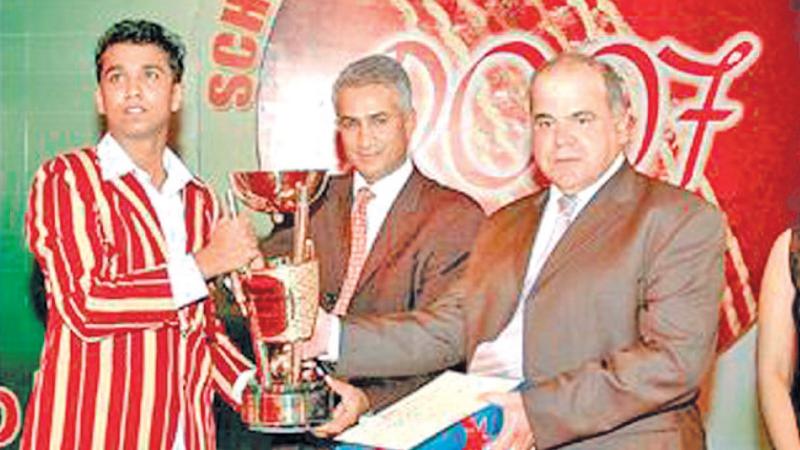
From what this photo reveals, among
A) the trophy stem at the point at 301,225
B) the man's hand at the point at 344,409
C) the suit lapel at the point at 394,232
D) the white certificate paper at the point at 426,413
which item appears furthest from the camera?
the suit lapel at the point at 394,232

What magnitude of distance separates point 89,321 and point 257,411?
37cm

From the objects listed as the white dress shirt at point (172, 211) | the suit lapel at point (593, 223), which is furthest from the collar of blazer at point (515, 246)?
the white dress shirt at point (172, 211)

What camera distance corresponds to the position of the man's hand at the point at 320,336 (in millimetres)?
3072

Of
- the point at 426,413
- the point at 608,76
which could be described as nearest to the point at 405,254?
the point at 426,413

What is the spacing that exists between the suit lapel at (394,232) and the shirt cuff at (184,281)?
384 millimetres

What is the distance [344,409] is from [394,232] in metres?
0.39

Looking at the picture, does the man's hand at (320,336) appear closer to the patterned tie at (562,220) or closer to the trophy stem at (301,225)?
the trophy stem at (301,225)

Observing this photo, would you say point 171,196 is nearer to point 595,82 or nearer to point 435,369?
point 435,369

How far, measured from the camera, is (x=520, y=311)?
284 cm

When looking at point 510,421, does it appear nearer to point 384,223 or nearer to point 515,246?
point 515,246

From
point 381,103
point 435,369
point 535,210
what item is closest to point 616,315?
point 535,210

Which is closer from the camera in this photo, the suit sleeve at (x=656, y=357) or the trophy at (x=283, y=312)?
the suit sleeve at (x=656, y=357)

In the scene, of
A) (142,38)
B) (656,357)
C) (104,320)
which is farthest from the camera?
(142,38)

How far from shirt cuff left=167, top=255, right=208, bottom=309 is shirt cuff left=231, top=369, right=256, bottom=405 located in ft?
1.07
